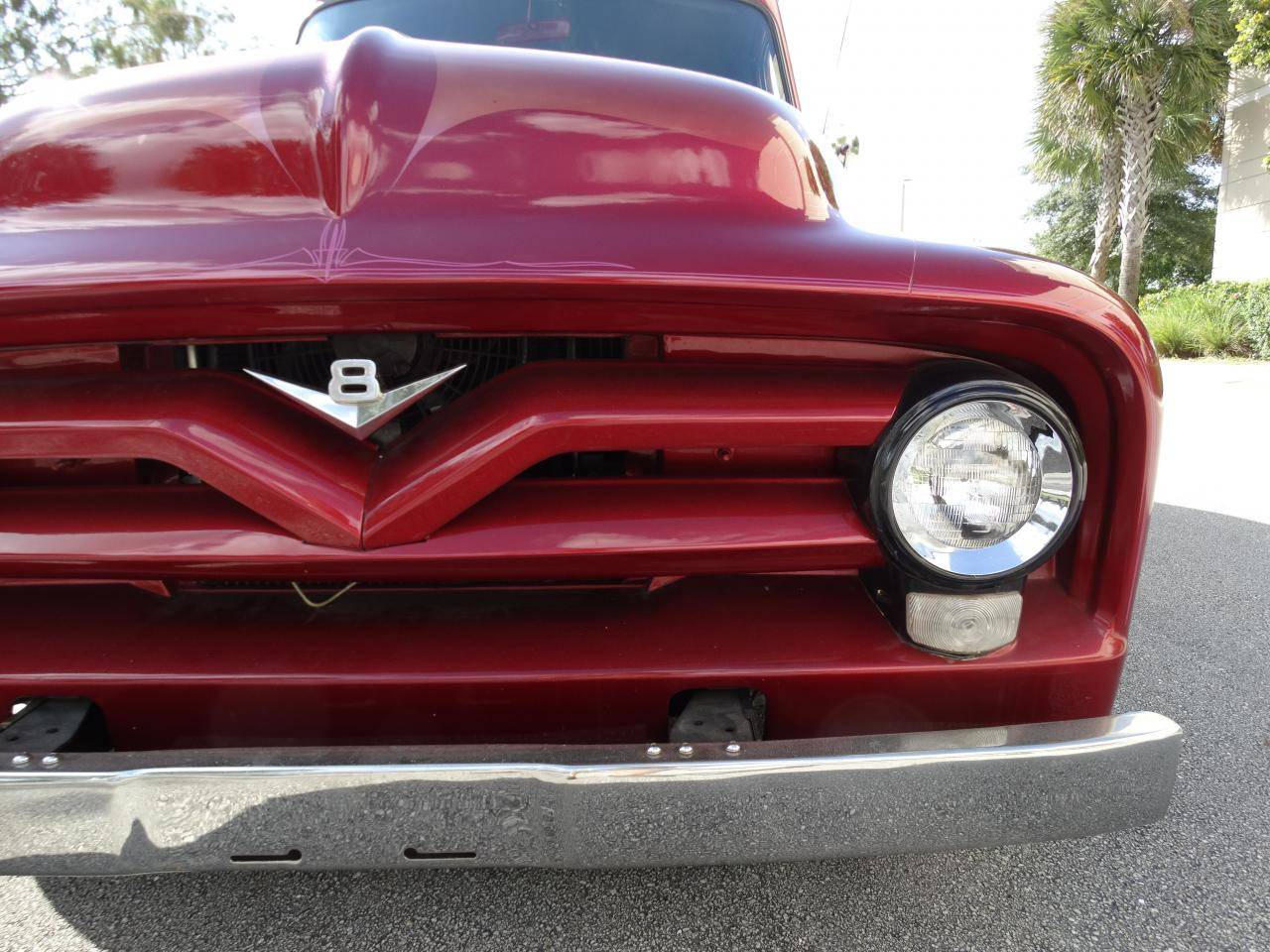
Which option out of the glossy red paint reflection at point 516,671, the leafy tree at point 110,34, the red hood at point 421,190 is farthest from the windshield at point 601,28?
the leafy tree at point 110,34

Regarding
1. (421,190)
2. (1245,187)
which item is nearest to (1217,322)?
(1245,187)

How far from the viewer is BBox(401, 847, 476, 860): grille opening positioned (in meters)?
1.07

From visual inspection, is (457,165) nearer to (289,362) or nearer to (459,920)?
(289,362)

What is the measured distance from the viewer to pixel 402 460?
4.00 feet

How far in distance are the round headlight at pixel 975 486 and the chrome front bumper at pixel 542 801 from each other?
0.86 ft

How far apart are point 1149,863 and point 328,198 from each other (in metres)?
1.94

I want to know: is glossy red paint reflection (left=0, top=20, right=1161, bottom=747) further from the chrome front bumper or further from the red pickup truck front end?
the chrome front bumper

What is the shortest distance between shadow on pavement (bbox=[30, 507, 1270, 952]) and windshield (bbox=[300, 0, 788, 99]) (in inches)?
86.4

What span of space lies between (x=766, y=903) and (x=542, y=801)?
2.26 ft

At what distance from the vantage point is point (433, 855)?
1.07 metres

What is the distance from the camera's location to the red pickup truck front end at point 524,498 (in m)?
1.07

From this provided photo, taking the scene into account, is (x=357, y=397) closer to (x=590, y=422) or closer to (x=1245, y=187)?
(x=590, y=422)

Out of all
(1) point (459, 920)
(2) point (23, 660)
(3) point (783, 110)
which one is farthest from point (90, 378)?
(3) point (783, 110)

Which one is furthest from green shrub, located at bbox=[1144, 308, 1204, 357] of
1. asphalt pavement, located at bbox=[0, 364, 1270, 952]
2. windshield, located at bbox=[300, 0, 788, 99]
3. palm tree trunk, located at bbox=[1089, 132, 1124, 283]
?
asphalt pavement, located at bbox=[0, 364, 1270, 952]
